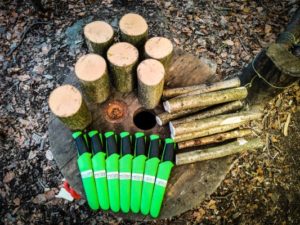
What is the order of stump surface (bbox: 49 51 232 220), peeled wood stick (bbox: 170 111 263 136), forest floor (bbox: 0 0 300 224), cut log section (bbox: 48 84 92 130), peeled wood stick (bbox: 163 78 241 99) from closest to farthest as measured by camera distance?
1. cut log section (bbox: 48 84 92 130)
2. stump surface (bbox: 49 51 232 220)
3. peeled wood stick (bbox: 170 111 263 136)
4. peeled wood stick (bbox: 163 78 241 99)
5. forest floor (bbox: 0 0 300 224)

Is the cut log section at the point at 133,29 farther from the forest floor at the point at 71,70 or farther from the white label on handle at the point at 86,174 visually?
the forest floor at the point at 71,70

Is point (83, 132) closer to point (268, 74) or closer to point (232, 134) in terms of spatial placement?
point (232, 134)

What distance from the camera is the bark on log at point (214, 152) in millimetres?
2418

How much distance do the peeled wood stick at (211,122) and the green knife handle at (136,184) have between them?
41cm

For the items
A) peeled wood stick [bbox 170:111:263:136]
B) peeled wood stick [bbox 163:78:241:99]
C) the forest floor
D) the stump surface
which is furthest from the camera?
the forest floor

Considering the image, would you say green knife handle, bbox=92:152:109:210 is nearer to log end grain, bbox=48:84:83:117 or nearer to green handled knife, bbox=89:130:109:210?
green handled knife, bbox=89:130:109:210

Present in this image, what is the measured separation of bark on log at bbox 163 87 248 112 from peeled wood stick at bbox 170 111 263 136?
14 centimetres

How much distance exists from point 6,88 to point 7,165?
3.55ft

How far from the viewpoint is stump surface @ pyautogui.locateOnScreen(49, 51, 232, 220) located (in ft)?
7.83

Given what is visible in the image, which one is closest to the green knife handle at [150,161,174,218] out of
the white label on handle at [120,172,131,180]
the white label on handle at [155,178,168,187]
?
the white label on handle at [155,178,168,187]

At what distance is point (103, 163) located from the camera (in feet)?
7.80

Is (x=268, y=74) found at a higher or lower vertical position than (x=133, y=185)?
higher

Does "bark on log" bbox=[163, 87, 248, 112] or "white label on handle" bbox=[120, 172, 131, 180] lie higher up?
"bark on log" bbox=[163, 87, 248, 112]

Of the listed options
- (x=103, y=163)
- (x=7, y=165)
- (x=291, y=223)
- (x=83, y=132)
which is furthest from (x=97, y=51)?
(x=291, y=223)
